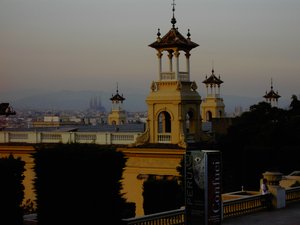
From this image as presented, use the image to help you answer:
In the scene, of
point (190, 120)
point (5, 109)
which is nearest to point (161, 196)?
point (190, 120)

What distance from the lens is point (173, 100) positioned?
4212 cm

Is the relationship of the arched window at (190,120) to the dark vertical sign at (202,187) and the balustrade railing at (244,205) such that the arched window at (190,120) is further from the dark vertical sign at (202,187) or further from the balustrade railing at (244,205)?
the dark vertical sign at (202,187)

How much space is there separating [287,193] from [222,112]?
46891 mm

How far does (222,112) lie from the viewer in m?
72.6

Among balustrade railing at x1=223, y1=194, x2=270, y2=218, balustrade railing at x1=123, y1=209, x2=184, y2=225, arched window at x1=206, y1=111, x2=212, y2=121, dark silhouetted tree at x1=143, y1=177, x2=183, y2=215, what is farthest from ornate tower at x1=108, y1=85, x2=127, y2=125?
balustrade railing at x1=123, y1=209, x2=184, y2=225

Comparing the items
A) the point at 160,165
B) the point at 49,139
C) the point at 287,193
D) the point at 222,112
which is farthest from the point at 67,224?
the point at 222,112

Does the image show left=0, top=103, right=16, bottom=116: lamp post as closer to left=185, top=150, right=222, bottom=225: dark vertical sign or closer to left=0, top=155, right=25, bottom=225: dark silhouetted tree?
left=0, top=155, right=25, bottom=225: dark silhouetted tree

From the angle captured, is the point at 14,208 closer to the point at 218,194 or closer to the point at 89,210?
the point at 89,210

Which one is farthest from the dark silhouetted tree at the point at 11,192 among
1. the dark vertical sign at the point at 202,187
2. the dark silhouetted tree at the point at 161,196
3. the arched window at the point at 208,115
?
the arched window at the point at 208,115

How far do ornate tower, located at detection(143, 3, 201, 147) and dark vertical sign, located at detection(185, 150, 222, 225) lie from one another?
76.3 ft

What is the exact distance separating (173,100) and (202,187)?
25203 millimetres

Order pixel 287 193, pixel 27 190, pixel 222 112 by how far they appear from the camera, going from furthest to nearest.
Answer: pixel 222 112
pixel 27 190
pixel 287 193

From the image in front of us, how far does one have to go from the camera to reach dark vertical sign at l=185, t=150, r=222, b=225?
17.0 m

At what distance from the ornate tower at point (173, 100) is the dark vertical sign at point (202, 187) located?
76.3 feet
